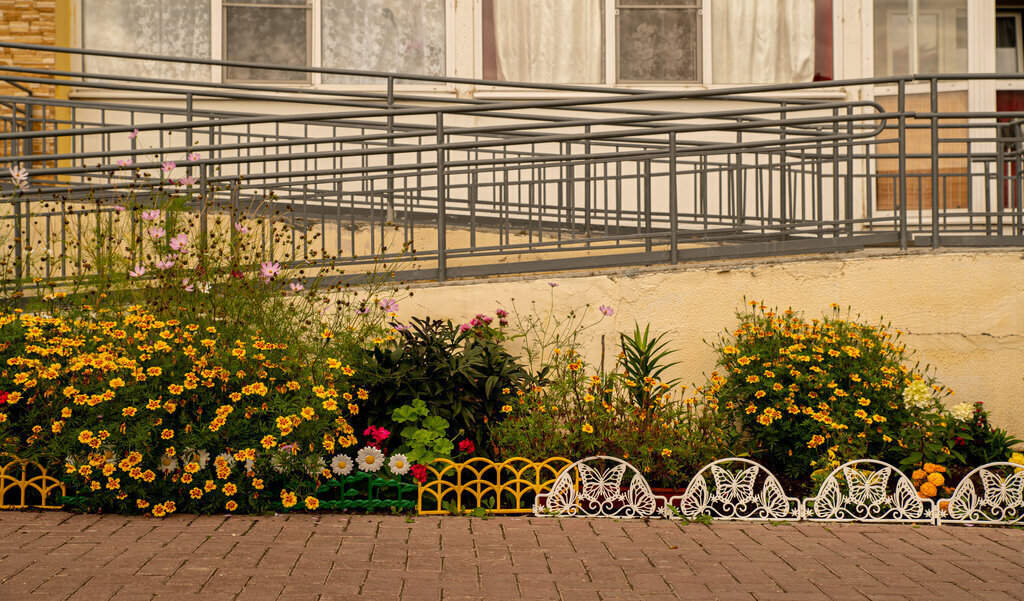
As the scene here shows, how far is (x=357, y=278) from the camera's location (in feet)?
23.5

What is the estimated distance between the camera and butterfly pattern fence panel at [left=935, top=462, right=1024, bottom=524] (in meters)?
5.39

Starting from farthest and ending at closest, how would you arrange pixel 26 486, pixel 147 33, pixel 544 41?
pixel 544 41 → pixel 147 33 → pixel 26 486

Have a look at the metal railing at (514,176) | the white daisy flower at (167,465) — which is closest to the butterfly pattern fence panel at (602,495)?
the white daisy flower at (167,465)

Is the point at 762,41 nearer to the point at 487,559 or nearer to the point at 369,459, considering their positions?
the point at 369,459

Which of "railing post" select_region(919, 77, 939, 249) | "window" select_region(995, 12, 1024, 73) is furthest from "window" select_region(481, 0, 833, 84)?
"railing post" select_region(919, 77, 939, 249)

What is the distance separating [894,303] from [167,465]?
4834 millimetres

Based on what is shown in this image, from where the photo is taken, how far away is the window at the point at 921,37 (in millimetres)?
11891

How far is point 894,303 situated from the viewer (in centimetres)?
677

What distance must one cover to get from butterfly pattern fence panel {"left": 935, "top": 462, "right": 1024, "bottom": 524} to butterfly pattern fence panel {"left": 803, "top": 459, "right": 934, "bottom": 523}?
A: 4.0 inches

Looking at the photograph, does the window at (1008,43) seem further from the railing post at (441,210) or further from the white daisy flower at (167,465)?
the white daisy flower at (167,465)

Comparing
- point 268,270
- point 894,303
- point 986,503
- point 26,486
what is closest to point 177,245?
point 268,270

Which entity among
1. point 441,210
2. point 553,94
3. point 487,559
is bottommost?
point 487,559

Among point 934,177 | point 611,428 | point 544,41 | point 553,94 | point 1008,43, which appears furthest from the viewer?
point 1008,43

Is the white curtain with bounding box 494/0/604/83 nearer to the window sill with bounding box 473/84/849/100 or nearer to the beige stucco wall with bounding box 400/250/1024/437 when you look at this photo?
the window sill with bounding box 473/84/849/100
